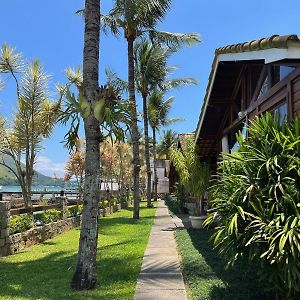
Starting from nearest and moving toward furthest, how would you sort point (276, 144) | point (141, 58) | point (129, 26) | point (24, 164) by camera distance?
1. point (276, 144)
2. point (24, 164)
3. point (129, 26)
4. point (141, 58)

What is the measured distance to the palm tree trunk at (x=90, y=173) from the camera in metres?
6.37

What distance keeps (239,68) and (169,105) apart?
29.0 metres

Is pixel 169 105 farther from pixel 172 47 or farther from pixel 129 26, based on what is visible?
pixel 129 26

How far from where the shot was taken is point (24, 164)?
12.7m

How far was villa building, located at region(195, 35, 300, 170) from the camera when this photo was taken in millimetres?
5725

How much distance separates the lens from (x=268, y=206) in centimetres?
474

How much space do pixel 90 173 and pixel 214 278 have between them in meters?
2.68

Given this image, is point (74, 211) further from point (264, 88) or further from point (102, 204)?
point (264, 88)

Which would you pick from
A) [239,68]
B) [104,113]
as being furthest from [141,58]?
[104,113]

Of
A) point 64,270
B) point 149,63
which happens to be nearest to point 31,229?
point 64,270

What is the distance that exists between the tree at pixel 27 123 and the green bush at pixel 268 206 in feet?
26.0

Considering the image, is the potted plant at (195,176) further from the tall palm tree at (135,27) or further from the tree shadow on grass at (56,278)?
the tree shadow on grass at (56,278)

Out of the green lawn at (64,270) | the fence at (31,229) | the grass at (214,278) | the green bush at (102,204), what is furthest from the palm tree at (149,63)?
the grass at (214,278)

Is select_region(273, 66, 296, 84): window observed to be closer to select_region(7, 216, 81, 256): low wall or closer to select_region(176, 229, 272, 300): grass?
select_region(176, 229, 272, 300): grass
